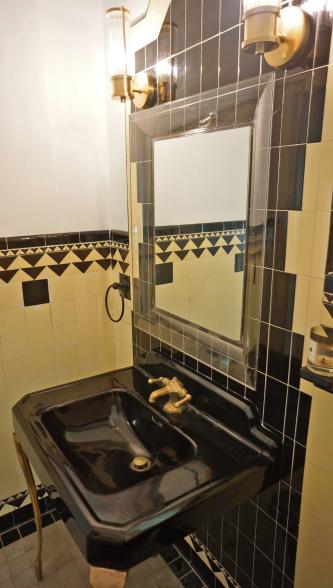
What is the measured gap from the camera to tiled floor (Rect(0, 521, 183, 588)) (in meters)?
1.67

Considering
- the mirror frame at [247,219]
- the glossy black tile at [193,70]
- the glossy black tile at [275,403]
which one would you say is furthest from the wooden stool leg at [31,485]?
the glossy black tile at [193,70]

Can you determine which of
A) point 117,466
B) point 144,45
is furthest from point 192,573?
point 144,45

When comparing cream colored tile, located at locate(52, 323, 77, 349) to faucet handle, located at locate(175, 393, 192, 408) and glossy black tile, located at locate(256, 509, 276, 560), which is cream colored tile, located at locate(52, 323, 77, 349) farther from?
glossy black tile, located at locate(256, 509, 276, 560)

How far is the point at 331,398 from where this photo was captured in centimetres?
96

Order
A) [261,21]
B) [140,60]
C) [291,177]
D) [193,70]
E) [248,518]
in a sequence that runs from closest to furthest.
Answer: [261,21], [291,177], [193,70], [248,518], [140,60]

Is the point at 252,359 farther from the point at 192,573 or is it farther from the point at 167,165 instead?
the point at 192,573

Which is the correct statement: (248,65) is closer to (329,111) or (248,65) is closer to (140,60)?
(329,111)

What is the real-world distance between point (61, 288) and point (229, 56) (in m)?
1.19

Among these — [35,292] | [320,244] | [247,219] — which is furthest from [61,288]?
[320,244]

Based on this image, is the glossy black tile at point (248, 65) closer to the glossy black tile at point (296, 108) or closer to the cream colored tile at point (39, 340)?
the glossy black tile at point (296, 108)

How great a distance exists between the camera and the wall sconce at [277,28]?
854 mm

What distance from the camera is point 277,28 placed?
0.88m

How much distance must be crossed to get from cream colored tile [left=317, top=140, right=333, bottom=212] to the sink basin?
0.78 meters

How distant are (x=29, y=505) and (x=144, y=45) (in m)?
2.10
